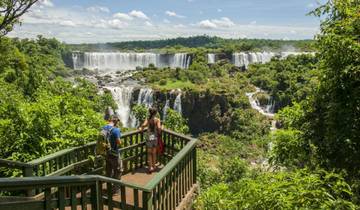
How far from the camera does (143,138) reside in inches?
370

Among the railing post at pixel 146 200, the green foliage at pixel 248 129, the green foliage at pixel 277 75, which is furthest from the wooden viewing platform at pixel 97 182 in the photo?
the green foliage at pixel 277 75

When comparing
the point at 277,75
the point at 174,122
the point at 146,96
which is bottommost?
the point at 146,96

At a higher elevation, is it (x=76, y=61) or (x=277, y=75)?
(x=76, y=61)

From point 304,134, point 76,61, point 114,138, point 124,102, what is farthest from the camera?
point 76,61

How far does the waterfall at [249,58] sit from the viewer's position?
9106cm

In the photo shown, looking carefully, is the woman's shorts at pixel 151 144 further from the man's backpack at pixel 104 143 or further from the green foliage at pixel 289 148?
the green foliage at pixel 289 148

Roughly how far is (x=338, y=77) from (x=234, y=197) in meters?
2.99

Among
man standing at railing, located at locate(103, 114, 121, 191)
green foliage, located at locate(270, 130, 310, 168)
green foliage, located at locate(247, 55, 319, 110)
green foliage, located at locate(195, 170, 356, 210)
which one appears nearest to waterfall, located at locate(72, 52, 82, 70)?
green foliage, located at locate(247, 55, 319, 110)

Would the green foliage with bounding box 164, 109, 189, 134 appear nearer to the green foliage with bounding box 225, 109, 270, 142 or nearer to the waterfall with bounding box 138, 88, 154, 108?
the green foliage with bounding box 225, 109, 270, 142

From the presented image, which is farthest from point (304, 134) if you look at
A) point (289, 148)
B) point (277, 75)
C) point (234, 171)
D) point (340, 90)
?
point (277, 75)

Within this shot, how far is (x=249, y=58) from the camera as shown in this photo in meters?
91.8

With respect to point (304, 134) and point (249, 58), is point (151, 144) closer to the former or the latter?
Answer: point (304, 134)

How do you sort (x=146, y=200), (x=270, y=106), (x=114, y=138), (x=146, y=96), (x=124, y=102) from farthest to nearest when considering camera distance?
(x=270, y=106), (x=146, y=96), (x=124, y=102), (x=114, y=138), (x=146, y=200)

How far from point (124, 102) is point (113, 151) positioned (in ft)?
168
